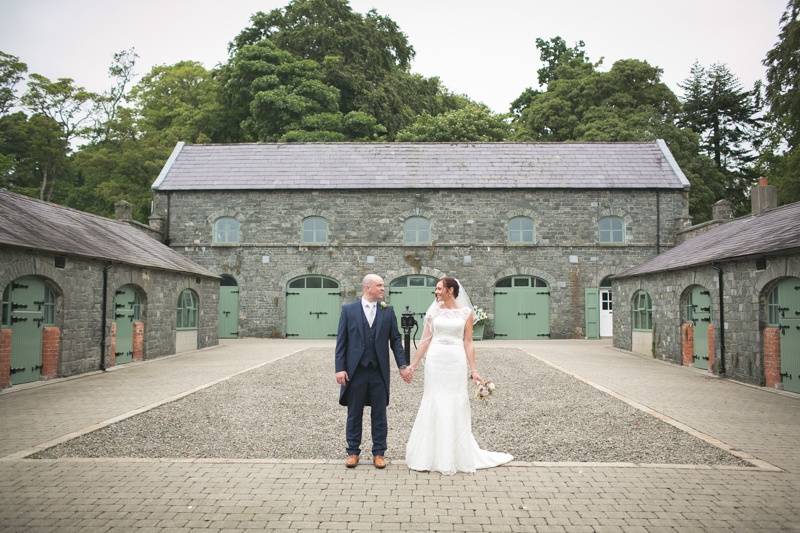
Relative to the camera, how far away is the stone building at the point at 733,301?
11.1m

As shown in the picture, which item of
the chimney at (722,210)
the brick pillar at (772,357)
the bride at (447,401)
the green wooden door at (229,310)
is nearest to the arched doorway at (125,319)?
the green wooden door at (229,310)

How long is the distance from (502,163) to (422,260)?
18.3 feet

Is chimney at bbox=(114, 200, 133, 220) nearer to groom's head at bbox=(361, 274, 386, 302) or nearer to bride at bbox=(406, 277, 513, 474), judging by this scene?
groom's head at bbox=(361, 274, 386, 302)

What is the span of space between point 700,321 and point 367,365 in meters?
11.5

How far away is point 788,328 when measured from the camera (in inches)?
431

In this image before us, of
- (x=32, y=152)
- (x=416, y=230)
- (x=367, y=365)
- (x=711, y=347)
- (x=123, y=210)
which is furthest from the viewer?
(x=32, y=152)

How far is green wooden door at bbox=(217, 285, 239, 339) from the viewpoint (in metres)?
24.2

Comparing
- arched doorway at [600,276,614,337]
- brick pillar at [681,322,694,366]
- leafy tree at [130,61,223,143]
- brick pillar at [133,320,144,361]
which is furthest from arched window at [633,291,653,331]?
leafy tree at [130,61,223,143]

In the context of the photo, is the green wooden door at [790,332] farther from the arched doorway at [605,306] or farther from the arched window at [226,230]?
the arched window at [226,230]

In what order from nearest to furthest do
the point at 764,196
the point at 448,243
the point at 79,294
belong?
the point at 79,294 < the point at 764,196 < the point at 448,243

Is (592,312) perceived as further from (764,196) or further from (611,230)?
(764,196)

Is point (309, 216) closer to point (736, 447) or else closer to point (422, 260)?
point (422, 260)

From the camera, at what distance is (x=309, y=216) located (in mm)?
24391

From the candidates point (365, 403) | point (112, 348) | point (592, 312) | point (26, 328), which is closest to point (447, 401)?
point (365, 403)
